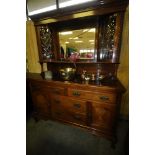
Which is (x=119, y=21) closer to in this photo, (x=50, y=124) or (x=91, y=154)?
(x=91, y=154)

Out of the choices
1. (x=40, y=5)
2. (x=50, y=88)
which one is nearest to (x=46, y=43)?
(x=40, y=5)

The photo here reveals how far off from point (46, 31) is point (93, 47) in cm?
100

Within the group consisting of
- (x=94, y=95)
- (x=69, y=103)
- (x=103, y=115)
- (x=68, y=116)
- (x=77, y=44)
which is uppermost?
(x=77, y=44)

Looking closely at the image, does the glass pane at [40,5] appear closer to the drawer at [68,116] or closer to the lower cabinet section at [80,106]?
the lower cabinet section at [80,106]

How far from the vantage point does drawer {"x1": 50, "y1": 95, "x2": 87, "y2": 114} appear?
1.67 meters

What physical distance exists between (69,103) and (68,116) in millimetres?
263

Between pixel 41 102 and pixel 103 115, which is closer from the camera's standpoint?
pixel 103 115

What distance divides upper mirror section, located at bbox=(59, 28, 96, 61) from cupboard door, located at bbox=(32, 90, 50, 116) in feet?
2.72

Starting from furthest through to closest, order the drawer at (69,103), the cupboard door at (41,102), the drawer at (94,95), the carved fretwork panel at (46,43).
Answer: the carved fretwork panel at (46,43)
the cupboard door at (41,102)
the drawer at (69,103)
the drawer at (94,95)

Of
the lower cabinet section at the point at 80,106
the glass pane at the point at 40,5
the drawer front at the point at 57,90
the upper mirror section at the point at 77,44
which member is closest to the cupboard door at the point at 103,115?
the lower cabinet section at the point at 80,106

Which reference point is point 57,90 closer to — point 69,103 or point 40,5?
point 69,103

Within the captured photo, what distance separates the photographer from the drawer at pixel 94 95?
1.45 meters

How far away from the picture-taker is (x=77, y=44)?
77.3 inches
